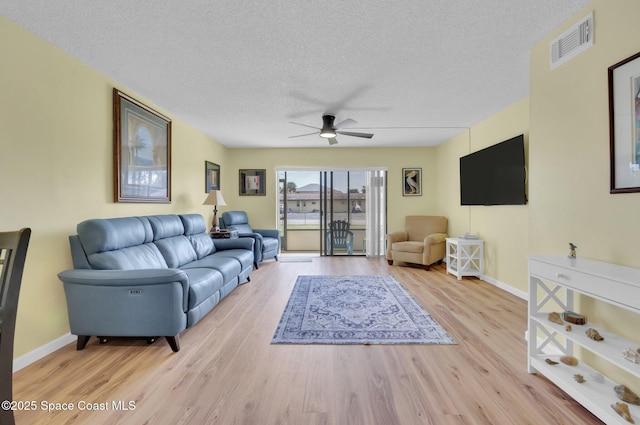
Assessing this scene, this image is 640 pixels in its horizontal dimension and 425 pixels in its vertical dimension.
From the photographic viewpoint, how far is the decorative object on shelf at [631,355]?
4.26 feet

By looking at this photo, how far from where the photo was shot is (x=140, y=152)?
322 centimetres

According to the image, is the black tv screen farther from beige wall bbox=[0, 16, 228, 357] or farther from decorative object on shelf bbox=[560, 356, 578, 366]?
beige wall bbox=[0, 16, 228, 357]

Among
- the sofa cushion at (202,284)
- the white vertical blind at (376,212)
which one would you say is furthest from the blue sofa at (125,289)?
the white vertical blind at (376,212)

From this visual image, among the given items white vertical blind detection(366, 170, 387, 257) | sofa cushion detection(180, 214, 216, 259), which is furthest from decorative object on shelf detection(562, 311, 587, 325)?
white vertical blind detection(366, 170, 387, 257)

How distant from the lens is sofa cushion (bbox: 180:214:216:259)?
3783 mm

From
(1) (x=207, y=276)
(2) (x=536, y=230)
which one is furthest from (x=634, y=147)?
(1) (x=207, y=276)

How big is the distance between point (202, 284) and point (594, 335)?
2821mm

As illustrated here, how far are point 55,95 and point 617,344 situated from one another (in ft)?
14.0

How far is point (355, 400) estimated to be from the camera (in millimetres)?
1628

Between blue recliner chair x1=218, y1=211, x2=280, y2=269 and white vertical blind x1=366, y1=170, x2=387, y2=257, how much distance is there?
2.11 m

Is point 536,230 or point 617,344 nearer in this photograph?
point 617,344

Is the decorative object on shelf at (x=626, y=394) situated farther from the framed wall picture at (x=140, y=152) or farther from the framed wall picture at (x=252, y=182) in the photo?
the framed wall picture at (x=252, y=182)

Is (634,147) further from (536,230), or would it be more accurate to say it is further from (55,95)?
(55,95)

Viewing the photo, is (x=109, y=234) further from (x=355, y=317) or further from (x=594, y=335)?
(x=594, y=335)
